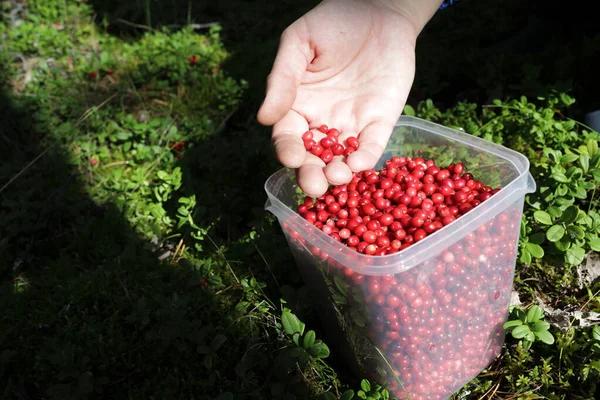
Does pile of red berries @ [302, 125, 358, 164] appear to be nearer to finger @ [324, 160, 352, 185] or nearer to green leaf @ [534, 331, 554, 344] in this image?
finger @ [324, 160, 352, 185]

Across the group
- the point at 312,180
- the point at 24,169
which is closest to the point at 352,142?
the point at 312,180

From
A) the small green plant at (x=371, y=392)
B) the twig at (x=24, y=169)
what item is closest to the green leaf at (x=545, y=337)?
the small green plant at (x=371, y=392)

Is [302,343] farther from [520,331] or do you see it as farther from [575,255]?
[575,255]

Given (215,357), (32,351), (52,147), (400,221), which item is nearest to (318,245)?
(400,221)

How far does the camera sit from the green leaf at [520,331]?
1.90 m

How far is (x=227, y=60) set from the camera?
4.29m

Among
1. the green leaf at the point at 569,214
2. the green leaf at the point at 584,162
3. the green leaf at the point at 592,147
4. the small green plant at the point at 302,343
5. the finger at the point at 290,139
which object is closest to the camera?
the small green plant at the point at 302,343

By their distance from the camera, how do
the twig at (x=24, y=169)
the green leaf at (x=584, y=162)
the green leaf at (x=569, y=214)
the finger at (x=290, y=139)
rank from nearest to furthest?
the finger at (x=290, y=139), the green leaf at (x=569, y=214), the green leaf at (x=584, y=162), the twig at (x=24, y=169)

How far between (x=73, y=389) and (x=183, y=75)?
2.57 meters

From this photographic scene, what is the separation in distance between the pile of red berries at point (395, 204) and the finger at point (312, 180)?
129mm

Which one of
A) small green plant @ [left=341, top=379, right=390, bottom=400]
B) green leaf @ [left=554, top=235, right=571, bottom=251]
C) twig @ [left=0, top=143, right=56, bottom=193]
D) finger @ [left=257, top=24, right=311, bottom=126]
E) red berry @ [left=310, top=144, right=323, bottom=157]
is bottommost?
twig @ [left=0, top=143, right=56, bottom=193]

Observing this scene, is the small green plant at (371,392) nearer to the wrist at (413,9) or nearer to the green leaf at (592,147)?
the green leaf at (592,147)

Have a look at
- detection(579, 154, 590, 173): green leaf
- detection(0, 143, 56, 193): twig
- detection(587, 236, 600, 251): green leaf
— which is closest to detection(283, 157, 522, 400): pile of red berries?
detection(587, 236, 600, 251): green leaf

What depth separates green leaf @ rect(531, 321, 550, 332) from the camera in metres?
1.90
